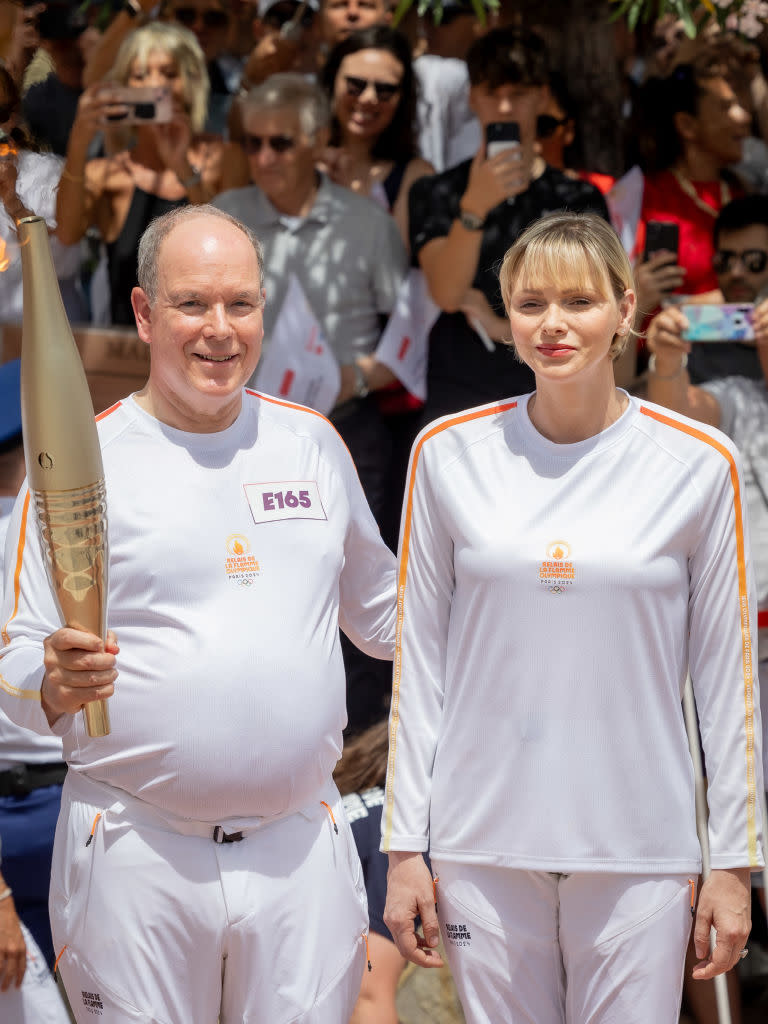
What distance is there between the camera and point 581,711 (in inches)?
114

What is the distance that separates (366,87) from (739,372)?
1.80 metres

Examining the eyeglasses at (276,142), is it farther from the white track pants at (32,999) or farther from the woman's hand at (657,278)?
the white track pants at (32,999)

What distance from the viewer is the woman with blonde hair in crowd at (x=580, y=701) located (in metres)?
2.88

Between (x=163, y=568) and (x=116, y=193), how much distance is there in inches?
119

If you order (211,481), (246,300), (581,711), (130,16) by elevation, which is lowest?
(581,711)

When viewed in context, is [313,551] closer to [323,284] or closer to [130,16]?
[323,284]

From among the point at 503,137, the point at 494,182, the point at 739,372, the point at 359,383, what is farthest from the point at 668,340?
the point at 359,383

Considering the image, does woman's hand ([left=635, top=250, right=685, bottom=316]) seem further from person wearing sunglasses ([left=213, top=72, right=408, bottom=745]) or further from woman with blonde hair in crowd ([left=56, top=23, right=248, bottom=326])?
woman with blonde hair in crowd ([left=56, top=23, right=248, bottom=326])

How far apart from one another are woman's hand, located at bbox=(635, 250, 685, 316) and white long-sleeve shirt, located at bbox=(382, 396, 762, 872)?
2.28 m

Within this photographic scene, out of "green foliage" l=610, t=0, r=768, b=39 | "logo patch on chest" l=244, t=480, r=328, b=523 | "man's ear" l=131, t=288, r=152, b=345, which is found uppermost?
"green foliage" l=610, t=0, r=768, b=39

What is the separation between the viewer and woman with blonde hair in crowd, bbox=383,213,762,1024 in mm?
2883

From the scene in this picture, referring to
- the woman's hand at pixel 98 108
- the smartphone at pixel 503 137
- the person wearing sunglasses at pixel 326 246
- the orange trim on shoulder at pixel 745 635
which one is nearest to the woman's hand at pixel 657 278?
the smartphone at pixel 503 137

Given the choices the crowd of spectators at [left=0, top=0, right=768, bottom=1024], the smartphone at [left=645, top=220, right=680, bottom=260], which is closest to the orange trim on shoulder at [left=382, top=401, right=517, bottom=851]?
the crowd of spectators at [left=0, top=0, right=768, bottom=1024]

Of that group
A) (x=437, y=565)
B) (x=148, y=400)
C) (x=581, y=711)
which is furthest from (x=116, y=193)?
(x=581, y=711)
